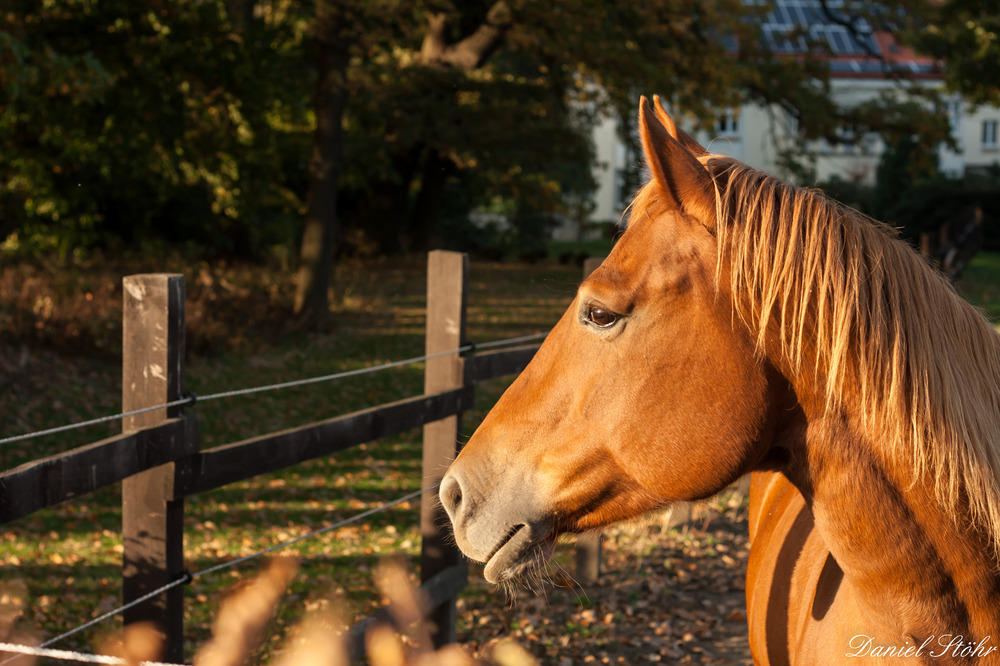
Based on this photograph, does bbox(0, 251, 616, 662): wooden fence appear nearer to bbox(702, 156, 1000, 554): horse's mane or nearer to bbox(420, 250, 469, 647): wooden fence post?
bbox(420, 250, 469, 647): wooden fence post

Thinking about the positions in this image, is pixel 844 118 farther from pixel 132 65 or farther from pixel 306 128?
pixel 132 65

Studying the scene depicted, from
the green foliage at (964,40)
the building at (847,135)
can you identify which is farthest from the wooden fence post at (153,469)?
the building at (847,135)

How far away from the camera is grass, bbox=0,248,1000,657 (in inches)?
203

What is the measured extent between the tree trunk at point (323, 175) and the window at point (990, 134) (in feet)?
152

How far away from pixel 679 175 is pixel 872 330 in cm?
48

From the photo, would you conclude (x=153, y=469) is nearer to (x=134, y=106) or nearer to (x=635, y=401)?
(x=635, y=401)

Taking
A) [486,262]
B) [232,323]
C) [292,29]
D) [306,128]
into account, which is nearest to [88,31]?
[292,29]

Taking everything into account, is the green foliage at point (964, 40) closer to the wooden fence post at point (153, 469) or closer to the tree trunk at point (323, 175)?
the tree trunk at point (323, 175)

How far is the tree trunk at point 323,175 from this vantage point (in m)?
12.5

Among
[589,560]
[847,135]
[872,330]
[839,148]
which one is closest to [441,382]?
[589,560]

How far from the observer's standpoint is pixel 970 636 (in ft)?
5.15

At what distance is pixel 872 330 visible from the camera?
1548 mm

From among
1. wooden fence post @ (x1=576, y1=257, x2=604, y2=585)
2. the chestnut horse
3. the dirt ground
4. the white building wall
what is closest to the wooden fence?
the chestnut horse

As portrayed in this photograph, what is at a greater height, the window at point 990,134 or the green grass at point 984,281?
the window at point 990,134
